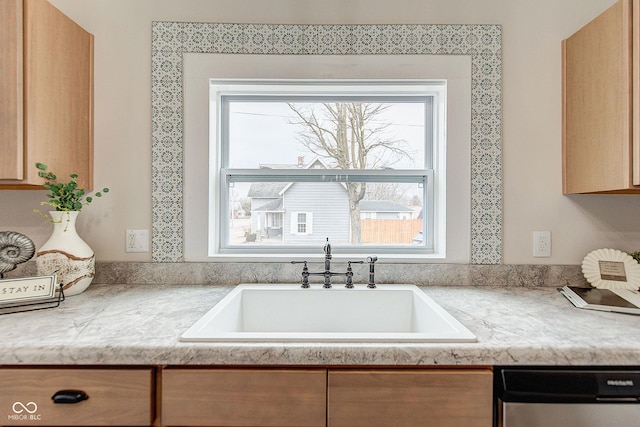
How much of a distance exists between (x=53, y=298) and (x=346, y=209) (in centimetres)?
133

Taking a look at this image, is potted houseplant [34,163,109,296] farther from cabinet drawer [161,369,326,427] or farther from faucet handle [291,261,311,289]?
faucet handle [291,261,311,289]

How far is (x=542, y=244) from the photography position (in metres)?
1.58

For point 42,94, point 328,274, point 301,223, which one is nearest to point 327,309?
point 328,274

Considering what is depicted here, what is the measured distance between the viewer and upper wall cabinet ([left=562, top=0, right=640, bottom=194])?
47.7 inches

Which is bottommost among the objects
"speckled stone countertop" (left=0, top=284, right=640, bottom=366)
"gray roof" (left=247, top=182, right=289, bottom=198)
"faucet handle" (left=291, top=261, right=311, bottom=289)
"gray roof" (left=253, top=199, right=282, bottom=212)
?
"speckled stone countertop" (left=0, top=284, right=640, bottom=366)

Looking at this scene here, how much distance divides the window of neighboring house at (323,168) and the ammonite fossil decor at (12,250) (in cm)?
82

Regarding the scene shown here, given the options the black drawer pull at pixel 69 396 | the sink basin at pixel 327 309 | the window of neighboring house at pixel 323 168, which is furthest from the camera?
the window of neighboring house at pixel 323 168

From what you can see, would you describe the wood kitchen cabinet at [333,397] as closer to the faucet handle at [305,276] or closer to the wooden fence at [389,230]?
the faucet handle at [305,276]

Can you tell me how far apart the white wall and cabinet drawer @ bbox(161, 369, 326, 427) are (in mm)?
904

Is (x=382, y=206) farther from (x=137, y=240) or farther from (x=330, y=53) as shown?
(x=137, y=240)

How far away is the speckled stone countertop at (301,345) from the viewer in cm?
87

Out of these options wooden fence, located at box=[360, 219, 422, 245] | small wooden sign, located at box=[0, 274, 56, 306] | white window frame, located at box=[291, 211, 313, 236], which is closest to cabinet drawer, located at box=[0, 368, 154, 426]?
small wooden sign, located at box=[0, 274, 56, 306]

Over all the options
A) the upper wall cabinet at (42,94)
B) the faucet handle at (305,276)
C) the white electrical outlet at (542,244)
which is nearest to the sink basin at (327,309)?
the faucet handle at (305,276)

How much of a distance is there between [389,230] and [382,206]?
0.45 feet
